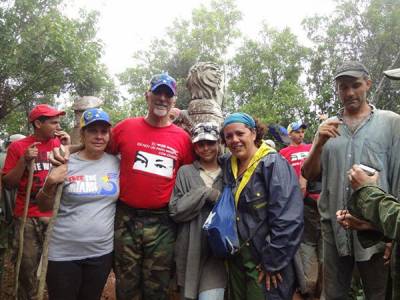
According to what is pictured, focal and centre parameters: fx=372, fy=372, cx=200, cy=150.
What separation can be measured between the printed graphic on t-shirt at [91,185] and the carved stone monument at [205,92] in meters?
1.77

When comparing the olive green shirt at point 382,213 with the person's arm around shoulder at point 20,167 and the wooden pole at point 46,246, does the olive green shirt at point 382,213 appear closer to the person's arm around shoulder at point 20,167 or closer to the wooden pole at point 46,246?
the wooden pole at point 46,246

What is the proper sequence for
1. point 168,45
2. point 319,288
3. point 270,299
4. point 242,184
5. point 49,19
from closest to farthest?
1. point 270,299
2. point 242,184
3. point 319,288
4. point 49,19
5. point 168,45

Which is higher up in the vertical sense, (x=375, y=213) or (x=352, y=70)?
(x=352, y=70)

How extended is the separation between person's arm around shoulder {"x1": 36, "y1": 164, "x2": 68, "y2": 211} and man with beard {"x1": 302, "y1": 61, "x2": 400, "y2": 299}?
1884 mm

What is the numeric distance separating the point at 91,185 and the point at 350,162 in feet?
6.32

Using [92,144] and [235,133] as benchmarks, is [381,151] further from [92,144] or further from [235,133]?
[92,144]

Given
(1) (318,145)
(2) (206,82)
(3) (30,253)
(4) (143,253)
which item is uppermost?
(2) (206,82)

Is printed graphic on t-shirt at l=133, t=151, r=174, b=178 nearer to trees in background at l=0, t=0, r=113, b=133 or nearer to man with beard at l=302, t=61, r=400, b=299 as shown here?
man with beard at l=302, t=61, r=400, b=299

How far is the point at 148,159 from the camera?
9.62ft

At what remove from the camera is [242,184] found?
8.73 feet

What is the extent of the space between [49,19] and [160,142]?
9965mm

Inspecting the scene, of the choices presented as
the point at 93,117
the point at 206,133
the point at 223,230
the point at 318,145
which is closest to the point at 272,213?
the point at 223,230

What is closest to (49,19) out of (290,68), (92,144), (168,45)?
(92,144)

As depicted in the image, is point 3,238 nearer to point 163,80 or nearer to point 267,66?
point 163,80
